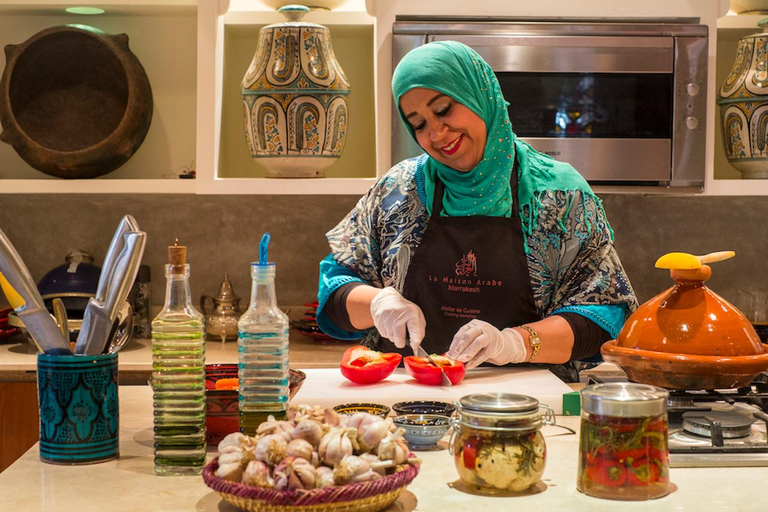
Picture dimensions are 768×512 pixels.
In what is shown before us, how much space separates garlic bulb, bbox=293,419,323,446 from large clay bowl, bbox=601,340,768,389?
60cm

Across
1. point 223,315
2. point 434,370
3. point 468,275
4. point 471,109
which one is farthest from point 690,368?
point 223,315

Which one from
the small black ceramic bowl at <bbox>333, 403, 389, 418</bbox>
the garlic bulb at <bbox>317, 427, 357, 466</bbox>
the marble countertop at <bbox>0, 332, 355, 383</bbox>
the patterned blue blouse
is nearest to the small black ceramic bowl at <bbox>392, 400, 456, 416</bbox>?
the small black ceramic bowl at <bbox>333, 403, 389, 418</bbox>

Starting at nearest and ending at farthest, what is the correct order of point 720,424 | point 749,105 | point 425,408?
point 720,424, point 425,408, point 749,105

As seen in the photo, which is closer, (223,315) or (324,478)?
(324,478)

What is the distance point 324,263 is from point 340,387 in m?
0.62

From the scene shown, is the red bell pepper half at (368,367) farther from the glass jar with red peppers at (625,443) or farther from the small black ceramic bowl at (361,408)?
the glass jar with red peppers at (625,443)

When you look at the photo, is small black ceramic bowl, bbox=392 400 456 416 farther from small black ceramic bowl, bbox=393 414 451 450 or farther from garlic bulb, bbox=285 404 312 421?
garlic bulb, bbox=285 404 312 421

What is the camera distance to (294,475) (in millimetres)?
1026

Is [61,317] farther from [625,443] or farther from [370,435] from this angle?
[625,443]

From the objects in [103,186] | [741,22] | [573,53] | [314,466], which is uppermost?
[741,22]

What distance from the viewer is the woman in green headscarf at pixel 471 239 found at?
2.05 metres

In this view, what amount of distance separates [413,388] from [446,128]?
68 centimetres

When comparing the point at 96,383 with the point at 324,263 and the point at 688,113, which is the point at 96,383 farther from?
the point at 688,113

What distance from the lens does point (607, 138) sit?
2.78m
